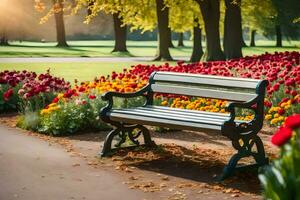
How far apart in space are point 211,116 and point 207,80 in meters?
0.66

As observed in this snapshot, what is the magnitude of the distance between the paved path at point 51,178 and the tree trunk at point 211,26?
19336 mm

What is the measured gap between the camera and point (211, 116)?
7730mm

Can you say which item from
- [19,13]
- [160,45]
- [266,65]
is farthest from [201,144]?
[19,13]

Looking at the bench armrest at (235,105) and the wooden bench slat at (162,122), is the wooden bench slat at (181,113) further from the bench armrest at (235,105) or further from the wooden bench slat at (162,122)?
the bench armrest at (235,105)

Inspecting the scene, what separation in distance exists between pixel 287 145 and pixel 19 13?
63.8m

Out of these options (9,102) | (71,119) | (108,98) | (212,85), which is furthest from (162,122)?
(9,102)

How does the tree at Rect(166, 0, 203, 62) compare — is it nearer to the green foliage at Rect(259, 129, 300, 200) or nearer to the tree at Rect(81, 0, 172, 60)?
the tree at Rect(81, 0, 172, 60)

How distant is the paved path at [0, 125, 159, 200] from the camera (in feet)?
21.2

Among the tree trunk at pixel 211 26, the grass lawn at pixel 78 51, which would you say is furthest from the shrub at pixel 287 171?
the grass lawn at pixel 78 51

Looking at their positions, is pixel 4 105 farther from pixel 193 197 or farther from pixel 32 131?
pixel 193 197

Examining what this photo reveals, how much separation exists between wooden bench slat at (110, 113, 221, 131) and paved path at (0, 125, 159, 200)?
2.42 feet

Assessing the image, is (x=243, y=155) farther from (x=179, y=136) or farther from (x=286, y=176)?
(x=286, y=176)

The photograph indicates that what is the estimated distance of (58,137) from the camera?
33.2 feet

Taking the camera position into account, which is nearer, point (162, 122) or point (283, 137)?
point (283, 137)
